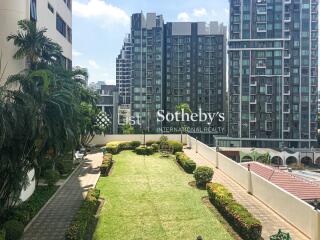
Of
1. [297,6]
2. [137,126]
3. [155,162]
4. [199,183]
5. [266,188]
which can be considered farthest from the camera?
[137,126]

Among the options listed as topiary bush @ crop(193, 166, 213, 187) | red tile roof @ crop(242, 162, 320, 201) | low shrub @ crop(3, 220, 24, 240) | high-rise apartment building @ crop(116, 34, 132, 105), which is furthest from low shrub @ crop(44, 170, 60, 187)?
high-rise apartment building @ crop(116, 34, 132, 105)

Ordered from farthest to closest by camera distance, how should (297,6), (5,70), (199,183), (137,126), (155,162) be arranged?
(137,126) < (297,6) < (155,162) < (199,183) < (5,70)

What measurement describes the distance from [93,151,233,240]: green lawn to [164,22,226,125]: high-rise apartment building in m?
77.1

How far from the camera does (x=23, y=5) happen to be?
76.8 feet

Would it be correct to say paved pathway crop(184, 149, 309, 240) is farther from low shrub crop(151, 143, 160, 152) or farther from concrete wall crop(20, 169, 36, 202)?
low shrub crop(151, 143, 160, 152)

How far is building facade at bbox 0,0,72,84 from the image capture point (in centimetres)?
2227

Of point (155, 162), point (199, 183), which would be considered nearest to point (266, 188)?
point (199, 183)

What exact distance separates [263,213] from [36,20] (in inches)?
791

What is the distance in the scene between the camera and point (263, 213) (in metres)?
18.9

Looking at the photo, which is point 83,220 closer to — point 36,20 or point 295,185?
point 295,185

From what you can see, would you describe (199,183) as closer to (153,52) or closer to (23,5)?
(23,5)

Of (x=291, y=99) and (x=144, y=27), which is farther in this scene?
(x=144, y=27)

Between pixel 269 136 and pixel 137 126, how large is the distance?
35562mm

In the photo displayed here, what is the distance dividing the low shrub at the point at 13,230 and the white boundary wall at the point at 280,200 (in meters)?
11.4
